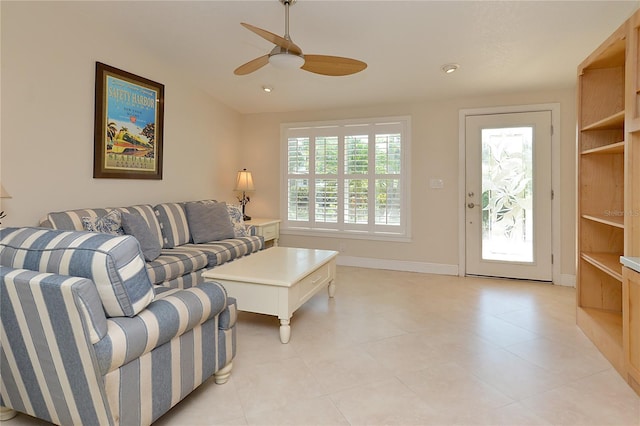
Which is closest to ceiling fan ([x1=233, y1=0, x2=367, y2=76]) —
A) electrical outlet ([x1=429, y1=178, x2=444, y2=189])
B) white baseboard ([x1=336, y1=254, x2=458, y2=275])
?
electrical outlet ([x1=429, y1=178, x2=444, y2=189])

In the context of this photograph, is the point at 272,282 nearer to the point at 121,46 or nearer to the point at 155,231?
the point at 155,231

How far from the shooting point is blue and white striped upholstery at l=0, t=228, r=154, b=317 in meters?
1.29

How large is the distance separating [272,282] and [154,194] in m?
2.24

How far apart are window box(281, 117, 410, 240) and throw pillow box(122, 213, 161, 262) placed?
2313mm

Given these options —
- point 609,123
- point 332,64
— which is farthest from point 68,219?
point 609,123

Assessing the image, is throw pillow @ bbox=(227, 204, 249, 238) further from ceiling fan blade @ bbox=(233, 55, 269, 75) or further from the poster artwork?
ceiling fan blade @ bbox=(233, 55, 269, 75)

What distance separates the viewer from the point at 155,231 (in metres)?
3.44

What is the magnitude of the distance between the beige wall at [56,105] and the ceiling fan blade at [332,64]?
2018mm

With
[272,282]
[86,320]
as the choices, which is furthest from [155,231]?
[86,320]

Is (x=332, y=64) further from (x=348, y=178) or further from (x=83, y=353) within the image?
(x=348, y=178)

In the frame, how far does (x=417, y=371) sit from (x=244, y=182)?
3.65 metres

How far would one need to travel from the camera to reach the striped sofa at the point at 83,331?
A: 1.23 m

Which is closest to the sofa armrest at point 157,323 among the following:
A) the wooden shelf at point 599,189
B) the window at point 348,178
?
the wooden shelf at point 599,189

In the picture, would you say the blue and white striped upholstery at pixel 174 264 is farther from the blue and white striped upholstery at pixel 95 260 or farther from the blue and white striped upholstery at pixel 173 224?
A: the blue and white striped upholstery at pixel 95 260
